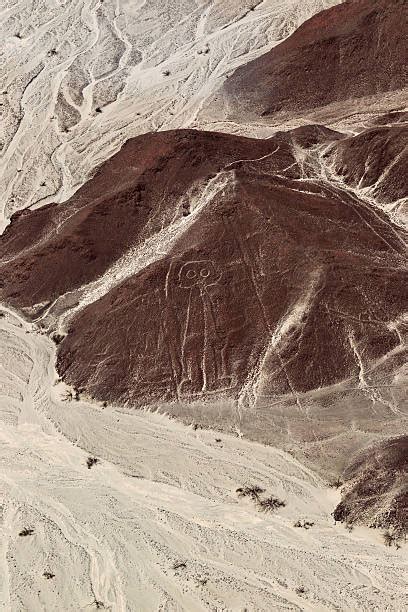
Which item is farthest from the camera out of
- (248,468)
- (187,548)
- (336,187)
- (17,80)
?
(17,80)

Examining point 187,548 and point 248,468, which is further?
point 248,468

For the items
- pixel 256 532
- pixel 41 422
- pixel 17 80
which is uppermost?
pixel 17 80

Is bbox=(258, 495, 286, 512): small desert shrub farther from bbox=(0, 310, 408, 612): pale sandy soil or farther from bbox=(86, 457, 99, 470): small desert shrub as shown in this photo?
bbox=(86, 457, 99, 470): small desert shrub

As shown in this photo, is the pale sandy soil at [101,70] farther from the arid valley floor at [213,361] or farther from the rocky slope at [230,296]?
the rocky slope at [230,296]

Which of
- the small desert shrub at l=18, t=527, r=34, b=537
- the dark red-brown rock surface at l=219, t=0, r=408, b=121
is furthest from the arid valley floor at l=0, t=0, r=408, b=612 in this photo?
the dark red-brown rock surface at l=219, t=0, r=408, b=121

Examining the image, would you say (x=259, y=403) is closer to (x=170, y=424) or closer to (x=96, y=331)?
(x=170, y=424)

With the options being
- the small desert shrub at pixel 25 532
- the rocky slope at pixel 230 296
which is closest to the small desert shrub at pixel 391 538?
the rocky slope at pixel 230 296

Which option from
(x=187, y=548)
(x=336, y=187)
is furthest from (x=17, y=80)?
(x=187, y=548)
